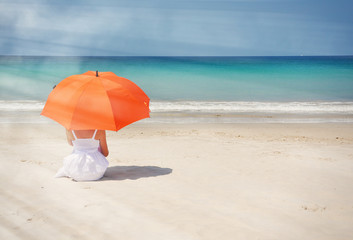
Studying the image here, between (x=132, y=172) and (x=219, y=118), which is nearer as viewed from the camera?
(x=132, y=172)

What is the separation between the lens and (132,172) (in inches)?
222

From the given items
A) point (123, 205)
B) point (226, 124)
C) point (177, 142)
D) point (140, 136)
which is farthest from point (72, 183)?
point (226, 124)

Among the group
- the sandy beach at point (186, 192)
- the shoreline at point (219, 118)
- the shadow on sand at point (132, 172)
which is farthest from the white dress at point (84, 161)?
the shoreline at point (219, 118)

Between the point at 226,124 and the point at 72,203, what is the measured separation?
7827 mm

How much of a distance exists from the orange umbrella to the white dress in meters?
0.38

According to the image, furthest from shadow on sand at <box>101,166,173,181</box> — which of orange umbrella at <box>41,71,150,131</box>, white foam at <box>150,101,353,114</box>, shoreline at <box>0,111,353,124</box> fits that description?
white foam at <box>150,101,353,114</box>

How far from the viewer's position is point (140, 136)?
30.4 ft

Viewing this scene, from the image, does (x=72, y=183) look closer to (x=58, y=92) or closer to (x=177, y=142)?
(x=58, y=92)

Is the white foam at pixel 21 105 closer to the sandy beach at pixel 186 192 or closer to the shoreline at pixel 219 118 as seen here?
the shoreline at pixel 219 118

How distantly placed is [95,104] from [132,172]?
143cm

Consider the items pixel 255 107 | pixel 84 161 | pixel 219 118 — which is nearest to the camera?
pixel 84 161

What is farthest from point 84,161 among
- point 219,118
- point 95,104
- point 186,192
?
point 219,118

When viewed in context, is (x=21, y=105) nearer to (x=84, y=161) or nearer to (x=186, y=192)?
(x=84, y=161)

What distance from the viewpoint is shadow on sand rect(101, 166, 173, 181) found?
17.5ft
